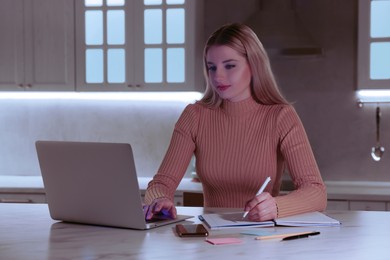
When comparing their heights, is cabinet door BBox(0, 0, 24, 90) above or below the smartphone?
above

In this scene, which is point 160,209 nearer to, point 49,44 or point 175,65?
point 175,65

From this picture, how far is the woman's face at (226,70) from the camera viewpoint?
2.18 m

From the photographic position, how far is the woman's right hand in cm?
184

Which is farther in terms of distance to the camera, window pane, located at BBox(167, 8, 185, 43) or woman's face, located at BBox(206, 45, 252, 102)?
window pane, located at BBox(167, 8, 185, 43)

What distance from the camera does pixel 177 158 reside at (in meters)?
2.30

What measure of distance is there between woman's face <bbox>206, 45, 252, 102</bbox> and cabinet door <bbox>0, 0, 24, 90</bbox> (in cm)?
228

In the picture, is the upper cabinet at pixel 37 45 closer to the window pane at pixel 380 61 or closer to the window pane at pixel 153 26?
the window pane at pixel 153 26

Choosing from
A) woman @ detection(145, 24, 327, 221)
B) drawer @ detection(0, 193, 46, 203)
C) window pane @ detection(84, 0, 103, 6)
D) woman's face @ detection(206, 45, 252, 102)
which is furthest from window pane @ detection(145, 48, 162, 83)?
woman's face @ detection(206, 45, 252, 102)

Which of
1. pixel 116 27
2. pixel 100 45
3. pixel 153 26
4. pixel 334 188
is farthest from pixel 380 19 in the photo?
pixel 100 45

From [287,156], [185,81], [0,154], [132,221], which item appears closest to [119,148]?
[132,221]

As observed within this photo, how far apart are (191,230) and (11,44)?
9.54 ft

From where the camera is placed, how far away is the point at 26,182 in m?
4.13

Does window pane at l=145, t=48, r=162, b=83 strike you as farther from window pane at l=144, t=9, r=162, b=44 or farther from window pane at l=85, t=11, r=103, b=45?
window pane at l=85, t=11, r=103, b=45

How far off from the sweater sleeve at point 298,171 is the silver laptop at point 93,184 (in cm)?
35
